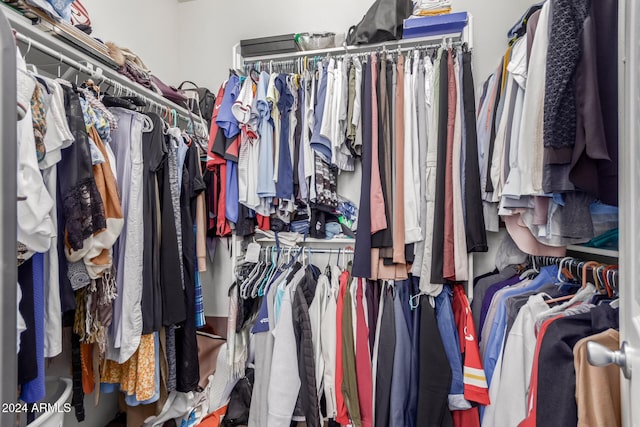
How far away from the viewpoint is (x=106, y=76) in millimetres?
1248

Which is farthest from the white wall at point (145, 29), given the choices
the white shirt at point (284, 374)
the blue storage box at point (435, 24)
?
the white shirt at point (284, 374)

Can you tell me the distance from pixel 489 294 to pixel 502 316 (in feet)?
0.60

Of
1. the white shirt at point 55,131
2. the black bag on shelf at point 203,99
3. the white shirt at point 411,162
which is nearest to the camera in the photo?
the white shirt at point 55,131

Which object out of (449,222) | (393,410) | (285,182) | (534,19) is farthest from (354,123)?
(393,410)

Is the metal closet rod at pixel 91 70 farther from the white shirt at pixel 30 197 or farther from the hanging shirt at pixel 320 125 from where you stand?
the hanging shirt at pixel 320 125

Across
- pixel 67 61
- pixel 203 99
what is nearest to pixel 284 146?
pixel 203 99

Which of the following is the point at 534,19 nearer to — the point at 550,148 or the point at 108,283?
the point at 550,148

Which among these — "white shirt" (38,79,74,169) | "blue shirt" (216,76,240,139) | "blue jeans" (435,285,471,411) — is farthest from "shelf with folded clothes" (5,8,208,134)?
"blue jeans" (435,285,471,411)

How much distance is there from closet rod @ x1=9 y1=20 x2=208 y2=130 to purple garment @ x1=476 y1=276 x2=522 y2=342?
1774 mm

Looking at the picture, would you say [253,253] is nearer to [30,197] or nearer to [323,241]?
[323,241]

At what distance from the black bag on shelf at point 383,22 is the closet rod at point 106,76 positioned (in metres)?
1.03

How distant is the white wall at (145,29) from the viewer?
61.1 inches

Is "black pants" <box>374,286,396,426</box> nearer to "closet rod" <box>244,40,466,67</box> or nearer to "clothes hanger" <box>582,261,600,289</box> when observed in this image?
"clothes hanger" <box>582,261,600,289</box>

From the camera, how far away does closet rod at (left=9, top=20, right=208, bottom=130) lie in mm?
918
